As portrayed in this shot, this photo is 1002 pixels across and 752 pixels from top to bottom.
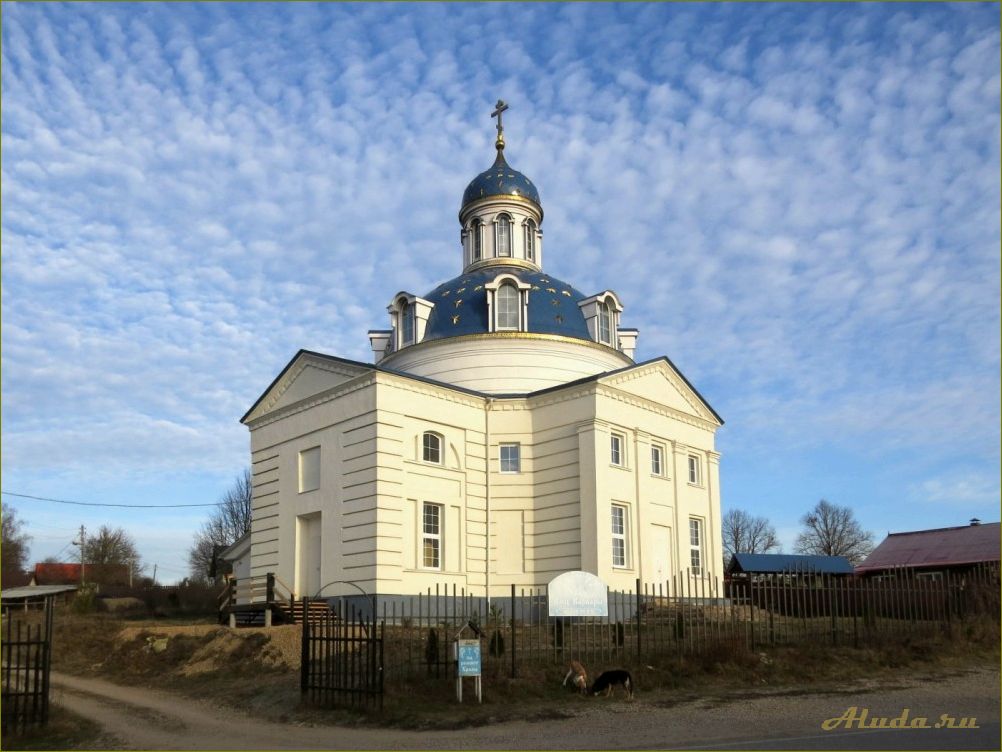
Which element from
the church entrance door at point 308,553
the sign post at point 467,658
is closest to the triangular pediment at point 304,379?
the church entrance door at point 308,553

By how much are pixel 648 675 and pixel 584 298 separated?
20631 millimetres

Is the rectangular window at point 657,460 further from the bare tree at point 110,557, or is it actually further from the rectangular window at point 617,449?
the bare tree at point 110,557

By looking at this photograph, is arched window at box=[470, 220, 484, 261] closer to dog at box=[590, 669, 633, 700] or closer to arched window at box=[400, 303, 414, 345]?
arched window at box=[400, 303, 414, 345]

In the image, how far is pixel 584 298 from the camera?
37.5 m

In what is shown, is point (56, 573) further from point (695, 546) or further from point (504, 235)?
point (695, 546)

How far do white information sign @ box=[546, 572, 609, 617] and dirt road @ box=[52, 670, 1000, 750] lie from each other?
225cm

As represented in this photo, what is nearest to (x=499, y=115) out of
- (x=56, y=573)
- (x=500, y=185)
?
(x=500, y=185)

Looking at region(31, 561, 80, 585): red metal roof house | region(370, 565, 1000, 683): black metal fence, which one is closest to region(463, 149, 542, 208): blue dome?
region(370, 565, 1000, 683): black metal fence

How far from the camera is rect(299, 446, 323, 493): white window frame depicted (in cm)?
3091

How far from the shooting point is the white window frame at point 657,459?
33.4 metres

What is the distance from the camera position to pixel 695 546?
113 feet

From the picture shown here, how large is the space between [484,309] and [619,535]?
9.94m

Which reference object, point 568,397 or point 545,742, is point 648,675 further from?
point 568,397

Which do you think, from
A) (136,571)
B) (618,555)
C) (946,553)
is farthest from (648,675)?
(136,571)
